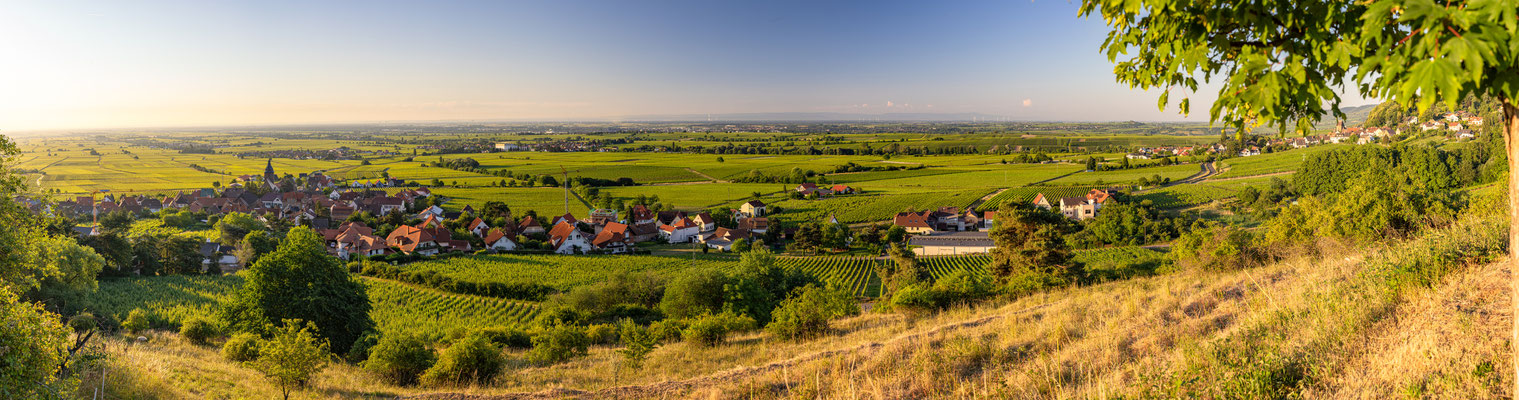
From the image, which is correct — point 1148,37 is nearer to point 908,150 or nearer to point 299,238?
point 299,238

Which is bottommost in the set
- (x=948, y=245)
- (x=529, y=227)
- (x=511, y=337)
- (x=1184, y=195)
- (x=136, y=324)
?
(x=948, y=245)

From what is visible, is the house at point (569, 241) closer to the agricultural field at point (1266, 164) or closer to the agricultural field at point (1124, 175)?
the agricultural field at point (1124, 175)

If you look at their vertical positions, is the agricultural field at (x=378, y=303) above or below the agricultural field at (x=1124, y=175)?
below

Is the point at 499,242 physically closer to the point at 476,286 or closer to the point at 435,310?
the point at 476,286

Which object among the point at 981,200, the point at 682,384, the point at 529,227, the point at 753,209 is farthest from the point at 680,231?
the point at 682,384

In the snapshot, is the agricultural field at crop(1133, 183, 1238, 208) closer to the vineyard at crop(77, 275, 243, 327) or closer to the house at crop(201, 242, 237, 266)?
the vineyard at crop(77, 275, 243, 327)

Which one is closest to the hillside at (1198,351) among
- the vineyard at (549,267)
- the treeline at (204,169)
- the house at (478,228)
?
the vineyard at (549,267)
